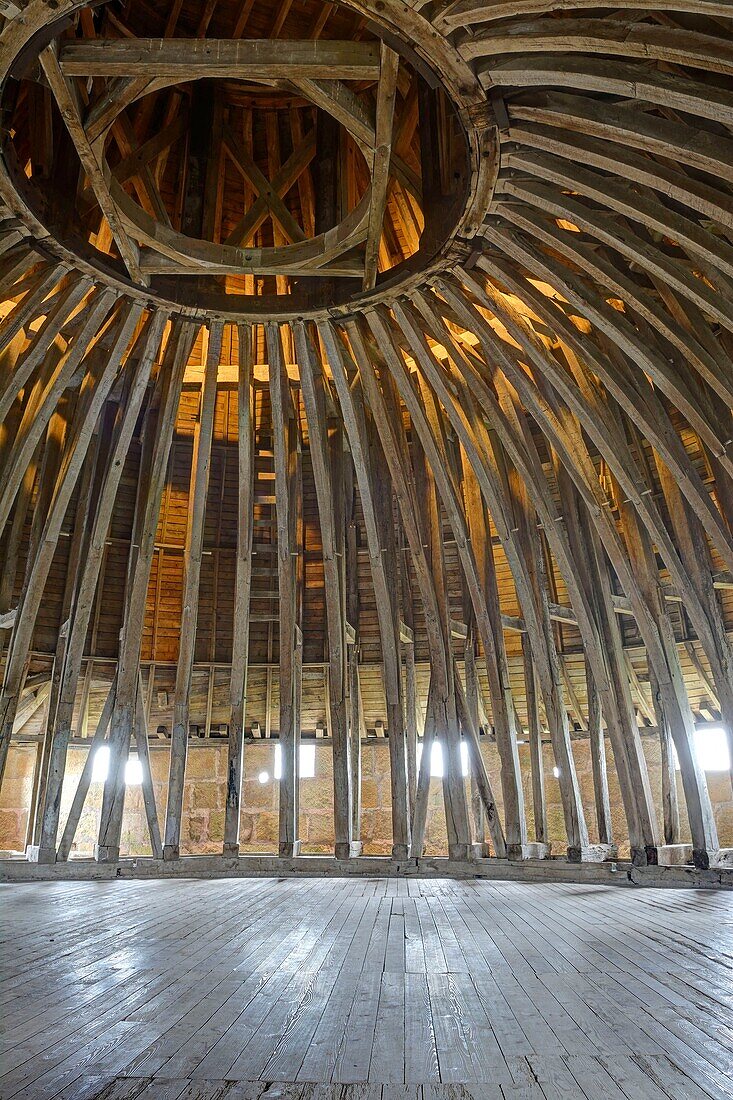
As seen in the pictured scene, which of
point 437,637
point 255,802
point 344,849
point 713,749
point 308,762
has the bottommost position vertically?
point 344,849

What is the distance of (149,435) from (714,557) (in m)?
11.3

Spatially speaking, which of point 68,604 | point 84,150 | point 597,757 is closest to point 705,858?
point 597,757

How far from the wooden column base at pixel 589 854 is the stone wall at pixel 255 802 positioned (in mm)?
6517

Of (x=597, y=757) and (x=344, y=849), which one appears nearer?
(x=597, y=757)

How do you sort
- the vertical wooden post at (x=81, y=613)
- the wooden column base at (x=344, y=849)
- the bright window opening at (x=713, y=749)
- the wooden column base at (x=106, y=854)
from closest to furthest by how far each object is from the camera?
1. the vertical wooden post at (x=81, y=613)
2. the wooden column base at (x=106, y=854)
3. the wooden column base at (x=344, y=849)
4. the bright window opening at (x=713, y=749)

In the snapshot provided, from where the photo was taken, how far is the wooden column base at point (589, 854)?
12820 millimetres

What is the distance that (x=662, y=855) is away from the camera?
12633mm

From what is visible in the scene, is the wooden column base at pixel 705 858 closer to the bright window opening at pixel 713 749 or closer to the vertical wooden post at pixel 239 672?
the vertical wooden post at pixel 239 672

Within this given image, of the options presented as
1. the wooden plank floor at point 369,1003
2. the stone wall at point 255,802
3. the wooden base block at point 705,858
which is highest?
the stone wall at point 255,802

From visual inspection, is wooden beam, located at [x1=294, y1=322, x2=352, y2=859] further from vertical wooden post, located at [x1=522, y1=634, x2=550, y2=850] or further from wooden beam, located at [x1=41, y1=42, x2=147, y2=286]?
wooden beam, located at [x1=41, y1=42, x2=147, y2=286]

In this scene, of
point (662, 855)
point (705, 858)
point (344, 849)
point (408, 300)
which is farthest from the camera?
point (344, 849)

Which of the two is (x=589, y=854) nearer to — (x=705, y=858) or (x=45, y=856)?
(x=705, y=858)

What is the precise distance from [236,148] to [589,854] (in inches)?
466

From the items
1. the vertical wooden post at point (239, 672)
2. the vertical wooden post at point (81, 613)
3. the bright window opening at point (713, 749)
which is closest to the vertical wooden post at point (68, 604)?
the vertical wooden post at point (81, 613)
